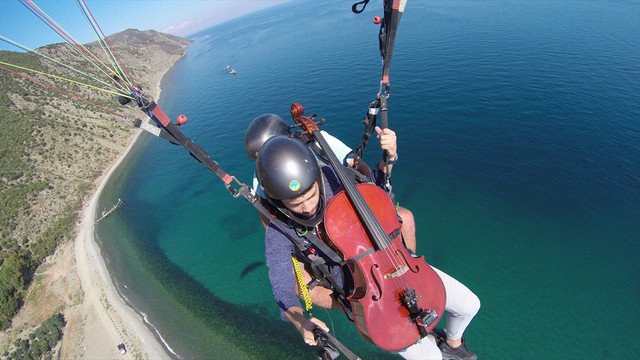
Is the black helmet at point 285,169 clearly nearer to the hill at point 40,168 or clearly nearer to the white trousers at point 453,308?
the white trousers at point 453,308

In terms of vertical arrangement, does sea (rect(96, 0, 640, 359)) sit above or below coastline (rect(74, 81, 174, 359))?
above

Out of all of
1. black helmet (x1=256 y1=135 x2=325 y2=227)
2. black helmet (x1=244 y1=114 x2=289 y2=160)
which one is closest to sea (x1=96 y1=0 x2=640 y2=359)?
black helmet (x1=244 y1=114 x2=289 y2=160)

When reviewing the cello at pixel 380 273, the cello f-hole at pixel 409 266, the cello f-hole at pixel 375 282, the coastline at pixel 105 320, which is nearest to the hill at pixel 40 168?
the coastline at pixel 105 320

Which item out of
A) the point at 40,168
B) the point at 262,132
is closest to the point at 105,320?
the point at 262,132

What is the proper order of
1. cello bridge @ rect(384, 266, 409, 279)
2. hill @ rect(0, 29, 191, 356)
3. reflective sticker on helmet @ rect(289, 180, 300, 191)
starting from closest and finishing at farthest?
reflective sticker on helmet @ rect(289, 180, 300, 191) → cello bridge @ rect(384, 266, 409, 279) → hill @ rect(0, 29, 191, 356)

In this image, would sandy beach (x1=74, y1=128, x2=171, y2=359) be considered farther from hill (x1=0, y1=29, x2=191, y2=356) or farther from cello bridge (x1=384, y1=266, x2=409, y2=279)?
cello bridge (x1=384, y1=266, x2=409, y2=279)

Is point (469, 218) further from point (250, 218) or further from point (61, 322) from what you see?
point (61, 322)
